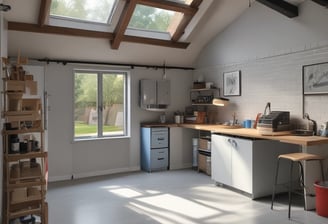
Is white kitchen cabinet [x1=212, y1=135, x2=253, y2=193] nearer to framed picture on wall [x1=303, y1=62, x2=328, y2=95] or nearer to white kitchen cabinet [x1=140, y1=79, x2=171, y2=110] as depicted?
framed picture on wall [x1=303, y1=62, x2=328, y2=95]

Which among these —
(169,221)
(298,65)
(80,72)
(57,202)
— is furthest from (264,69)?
(57,202)

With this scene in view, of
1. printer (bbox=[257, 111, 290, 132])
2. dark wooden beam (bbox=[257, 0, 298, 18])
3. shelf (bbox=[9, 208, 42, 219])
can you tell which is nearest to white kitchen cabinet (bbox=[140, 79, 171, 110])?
printer (bbox=[257, 111, 290, 132])

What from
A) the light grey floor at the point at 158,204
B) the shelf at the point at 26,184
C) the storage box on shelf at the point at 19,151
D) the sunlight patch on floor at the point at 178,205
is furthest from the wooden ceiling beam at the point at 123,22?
the shelf at the point at 26,184

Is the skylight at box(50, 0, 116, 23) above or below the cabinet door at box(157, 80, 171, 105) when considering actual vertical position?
above

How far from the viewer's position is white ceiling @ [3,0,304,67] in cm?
443

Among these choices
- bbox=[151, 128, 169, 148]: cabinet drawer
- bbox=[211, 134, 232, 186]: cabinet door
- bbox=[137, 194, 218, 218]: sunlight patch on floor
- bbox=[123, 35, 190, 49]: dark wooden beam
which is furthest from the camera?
bbox=[151, 128, 169, 148]: cabinet drawer

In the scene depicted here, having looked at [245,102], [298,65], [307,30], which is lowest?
[245,102]

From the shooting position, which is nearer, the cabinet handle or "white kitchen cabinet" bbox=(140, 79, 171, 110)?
the cabinet handle

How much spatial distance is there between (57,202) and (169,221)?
5.49 feet

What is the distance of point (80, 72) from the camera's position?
557 centimetres

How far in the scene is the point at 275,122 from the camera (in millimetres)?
4121

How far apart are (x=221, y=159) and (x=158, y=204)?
1274 millimetres

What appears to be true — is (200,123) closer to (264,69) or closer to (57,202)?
(264,69)

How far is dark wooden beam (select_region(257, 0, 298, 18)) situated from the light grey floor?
2.63m
